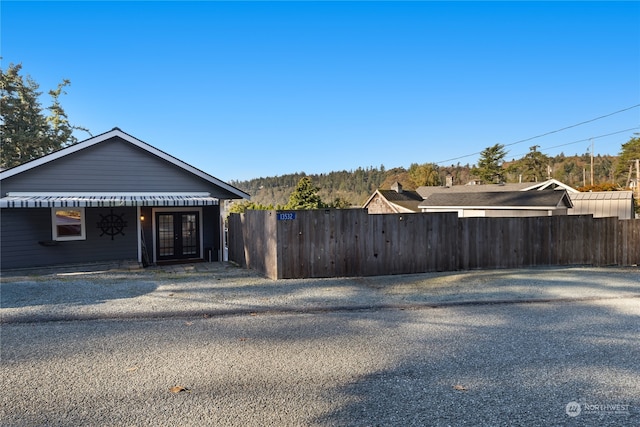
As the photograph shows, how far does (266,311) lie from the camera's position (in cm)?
642

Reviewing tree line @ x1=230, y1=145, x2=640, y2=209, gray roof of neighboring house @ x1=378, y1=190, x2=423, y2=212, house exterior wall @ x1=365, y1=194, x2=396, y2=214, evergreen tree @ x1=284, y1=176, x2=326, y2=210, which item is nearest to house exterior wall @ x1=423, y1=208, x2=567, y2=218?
evergreen tree @ x1=284, y1=176, x2=326, y2=210

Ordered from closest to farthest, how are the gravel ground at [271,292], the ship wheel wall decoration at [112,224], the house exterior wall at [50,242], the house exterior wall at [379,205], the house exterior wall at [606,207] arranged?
the gravel ground at [271,292]
the house exterior wall at [50,242]
the ship wheel wall decoration at [112,224]
the house exterior wall at [606,207]
the house exterior wall at [379,205]

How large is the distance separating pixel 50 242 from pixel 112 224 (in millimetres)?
1781

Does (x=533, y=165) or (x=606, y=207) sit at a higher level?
(x=533, y=165)

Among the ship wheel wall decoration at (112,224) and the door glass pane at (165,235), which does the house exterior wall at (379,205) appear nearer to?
the door glass pane at (165,235)

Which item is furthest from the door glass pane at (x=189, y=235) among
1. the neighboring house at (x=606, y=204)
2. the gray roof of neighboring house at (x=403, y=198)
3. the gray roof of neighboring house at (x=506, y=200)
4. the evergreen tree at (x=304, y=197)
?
the gray roof of neighboring house at (x=403, y=198)

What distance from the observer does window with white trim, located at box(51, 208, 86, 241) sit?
1236 centimetres

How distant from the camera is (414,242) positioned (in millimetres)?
10320

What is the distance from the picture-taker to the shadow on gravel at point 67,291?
22.8 feet

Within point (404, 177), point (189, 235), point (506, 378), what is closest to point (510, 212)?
point (189, 235)

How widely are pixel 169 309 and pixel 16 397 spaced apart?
9.95ft

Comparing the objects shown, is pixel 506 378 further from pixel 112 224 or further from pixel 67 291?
pixel 112 224

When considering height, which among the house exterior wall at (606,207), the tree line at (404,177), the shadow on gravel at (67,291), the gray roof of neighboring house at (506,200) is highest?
the tree line at (404,177)

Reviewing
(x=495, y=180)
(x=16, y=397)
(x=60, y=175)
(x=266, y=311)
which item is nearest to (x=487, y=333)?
(x=266, y=311)
